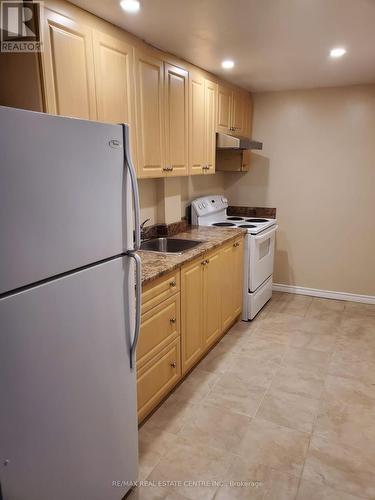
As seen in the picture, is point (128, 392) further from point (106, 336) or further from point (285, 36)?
point (285, 36)

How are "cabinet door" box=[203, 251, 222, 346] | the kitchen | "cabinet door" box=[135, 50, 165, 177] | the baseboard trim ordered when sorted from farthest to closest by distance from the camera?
1. the baseboard trim
2. "cabinet door" box=[203, 251, 222, 346]
3. "cabinet door" box=[135, 50, 165, 177]
4. the kitchen

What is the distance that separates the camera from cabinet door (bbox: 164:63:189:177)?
262cm

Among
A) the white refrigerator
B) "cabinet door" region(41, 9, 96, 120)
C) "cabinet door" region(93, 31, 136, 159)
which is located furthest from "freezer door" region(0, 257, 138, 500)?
"cabinet door" region(93, 31, 136, 159)

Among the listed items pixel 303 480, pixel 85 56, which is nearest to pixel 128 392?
pixel 303 480

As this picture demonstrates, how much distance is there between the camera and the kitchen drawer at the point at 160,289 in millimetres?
1982

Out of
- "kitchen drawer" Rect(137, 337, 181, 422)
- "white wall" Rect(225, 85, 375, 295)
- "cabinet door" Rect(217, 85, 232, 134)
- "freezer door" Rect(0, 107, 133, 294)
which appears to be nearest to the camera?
"freezer door" Rect(0, 107, 133, 294)

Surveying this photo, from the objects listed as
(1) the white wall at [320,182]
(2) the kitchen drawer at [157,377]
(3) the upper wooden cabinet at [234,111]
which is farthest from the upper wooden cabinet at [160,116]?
(1) the white wall at [320,182]

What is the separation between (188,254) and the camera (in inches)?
97.7

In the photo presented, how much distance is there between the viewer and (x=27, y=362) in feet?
3.51

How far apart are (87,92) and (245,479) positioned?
2130 mm

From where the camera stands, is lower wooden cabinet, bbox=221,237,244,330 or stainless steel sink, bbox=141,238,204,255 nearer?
stainless steel sink, bbox=141,238,204,255

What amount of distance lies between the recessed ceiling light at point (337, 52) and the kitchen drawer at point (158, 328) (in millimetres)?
2091

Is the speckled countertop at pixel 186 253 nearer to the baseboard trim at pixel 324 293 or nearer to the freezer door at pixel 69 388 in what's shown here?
the freezer door at pixel 69 388

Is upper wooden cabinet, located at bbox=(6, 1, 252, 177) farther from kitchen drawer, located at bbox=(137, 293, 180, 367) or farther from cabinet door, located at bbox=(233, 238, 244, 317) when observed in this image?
kitchen drawer, located at bbox=(137, 293, 180, 367)
